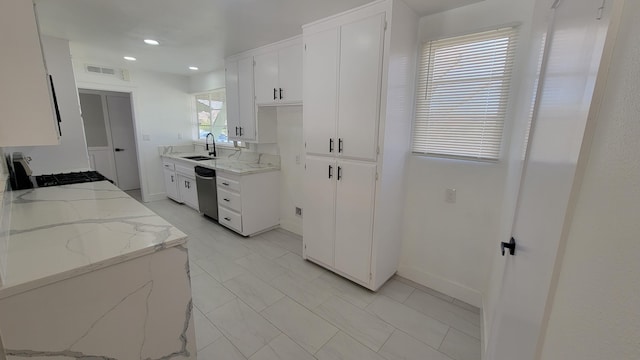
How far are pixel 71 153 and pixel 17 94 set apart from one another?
2797 millimetres

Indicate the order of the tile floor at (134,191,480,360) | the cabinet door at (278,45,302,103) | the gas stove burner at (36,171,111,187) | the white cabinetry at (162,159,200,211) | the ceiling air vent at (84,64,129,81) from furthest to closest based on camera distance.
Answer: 1. the white cabinetry at (162,159,200,211)
2. the ceiling air vent at (84,64,129,81)
3. the cabinet door at (278,45,302,103)
4. the gas stove burner at (36,171,111,187)
5. the tile floor at (134,191,480,360)

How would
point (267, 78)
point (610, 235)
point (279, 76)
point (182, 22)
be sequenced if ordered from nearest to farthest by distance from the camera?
point (610, 235) < point (182, 22) < point (279, 76) < point (267, 78)

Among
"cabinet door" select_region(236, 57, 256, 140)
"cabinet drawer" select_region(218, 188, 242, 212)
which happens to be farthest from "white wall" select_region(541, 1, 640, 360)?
"cabinet door" select_region(236, 57, 256, 140)

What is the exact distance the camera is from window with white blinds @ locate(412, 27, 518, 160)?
1.92 m

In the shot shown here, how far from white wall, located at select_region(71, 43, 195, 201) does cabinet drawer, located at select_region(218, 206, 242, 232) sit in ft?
7.23

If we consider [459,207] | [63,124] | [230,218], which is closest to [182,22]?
[63,124]

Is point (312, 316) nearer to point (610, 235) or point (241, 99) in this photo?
point (610, 235)

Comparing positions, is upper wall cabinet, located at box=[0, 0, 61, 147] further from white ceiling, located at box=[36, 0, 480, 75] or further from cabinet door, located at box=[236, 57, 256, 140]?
cabinet door, located at box=[236, 57, 256, 140]

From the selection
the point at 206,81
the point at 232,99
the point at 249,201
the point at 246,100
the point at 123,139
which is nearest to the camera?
the point at 249,201

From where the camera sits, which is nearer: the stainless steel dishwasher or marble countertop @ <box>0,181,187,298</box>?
marble countertop @ <box>0,181,187,298</box>

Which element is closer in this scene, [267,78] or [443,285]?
[443,285]

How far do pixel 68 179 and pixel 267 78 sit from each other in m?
2.39

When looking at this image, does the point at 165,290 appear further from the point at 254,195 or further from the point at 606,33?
the point at 254,195

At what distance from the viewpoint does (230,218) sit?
365cm
